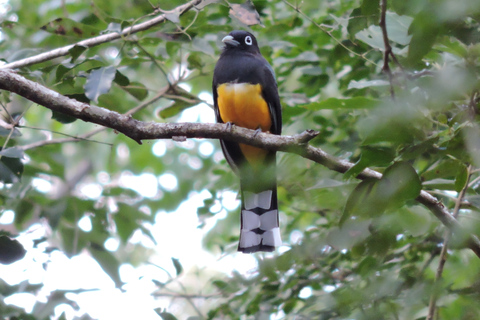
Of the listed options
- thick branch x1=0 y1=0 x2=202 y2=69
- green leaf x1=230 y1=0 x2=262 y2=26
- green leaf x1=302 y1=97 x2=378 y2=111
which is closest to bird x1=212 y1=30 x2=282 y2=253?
thick branch x1=0 y1=0 x2=202 y2=69

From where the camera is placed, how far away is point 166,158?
884cm

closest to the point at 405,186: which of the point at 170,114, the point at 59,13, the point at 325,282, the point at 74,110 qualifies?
the point at 74,110

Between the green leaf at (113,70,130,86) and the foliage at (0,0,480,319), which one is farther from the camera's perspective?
the green leaf at (113,70,130,86)

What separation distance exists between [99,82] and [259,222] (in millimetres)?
1636

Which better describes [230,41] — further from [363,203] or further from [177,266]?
[363,203]

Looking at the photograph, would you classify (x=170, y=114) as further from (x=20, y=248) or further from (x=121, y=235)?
(x=20, y=248)

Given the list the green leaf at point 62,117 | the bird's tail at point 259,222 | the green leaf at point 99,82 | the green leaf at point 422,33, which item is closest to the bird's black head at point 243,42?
the bird's tail at point 259,222

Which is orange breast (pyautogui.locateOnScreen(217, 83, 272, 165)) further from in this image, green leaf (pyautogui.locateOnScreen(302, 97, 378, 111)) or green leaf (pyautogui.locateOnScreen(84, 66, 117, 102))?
green leaf (pyautogui.locateOnScreen(302, 97, 378, 111))

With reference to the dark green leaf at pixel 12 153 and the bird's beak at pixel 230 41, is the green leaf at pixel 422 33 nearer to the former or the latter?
the dark green leaf at pixel 12 153

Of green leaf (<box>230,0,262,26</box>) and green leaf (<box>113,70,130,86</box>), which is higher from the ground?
green leaf (<box>230,0,262,26</box>)

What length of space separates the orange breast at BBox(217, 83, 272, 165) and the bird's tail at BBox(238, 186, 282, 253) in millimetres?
590

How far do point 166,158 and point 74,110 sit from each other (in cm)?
617

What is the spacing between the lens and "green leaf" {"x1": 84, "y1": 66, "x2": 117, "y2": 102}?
Result: 2904mm

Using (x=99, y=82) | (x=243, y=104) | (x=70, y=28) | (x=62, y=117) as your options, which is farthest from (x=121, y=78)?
(x=243, y=104)
